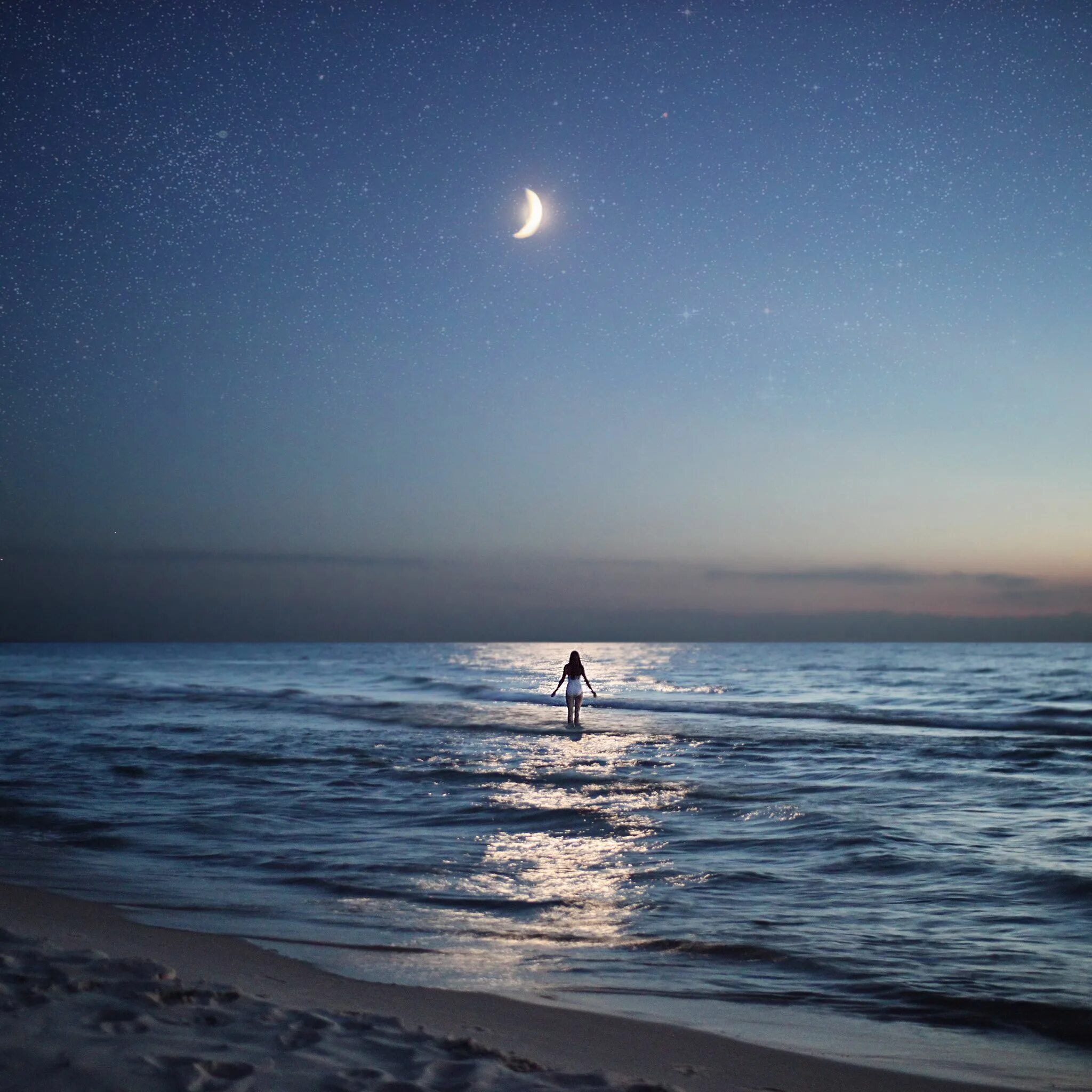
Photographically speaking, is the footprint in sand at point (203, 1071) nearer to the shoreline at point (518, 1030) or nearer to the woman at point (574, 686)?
the shoreline at point (518, 1030)

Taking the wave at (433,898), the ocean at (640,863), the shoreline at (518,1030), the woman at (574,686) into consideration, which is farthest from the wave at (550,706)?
the shoreline at (518,1030)

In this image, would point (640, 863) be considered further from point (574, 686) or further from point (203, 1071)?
point (574, 686)

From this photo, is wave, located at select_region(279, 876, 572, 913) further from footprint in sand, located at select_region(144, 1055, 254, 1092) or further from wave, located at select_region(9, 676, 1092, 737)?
wave, located at select_region(9, 676, 1092, 737)

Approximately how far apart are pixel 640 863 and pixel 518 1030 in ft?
14.8

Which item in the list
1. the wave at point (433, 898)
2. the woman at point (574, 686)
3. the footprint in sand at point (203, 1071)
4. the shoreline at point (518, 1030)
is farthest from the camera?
→ the woman at point (574, 686)

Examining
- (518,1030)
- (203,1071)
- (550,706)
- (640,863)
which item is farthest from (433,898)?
(550,706)

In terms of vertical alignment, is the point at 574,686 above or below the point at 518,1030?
below

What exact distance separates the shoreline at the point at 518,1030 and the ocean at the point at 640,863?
0.27 meters

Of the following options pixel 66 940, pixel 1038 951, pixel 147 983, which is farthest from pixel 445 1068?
pixel 1038 951

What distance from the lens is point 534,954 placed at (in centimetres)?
605

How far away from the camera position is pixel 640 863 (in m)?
8.83

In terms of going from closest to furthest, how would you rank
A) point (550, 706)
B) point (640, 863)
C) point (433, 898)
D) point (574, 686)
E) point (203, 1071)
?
point (203, 1071), point (433, 898), point (640, 863), point (574, 686), point (550, 706)

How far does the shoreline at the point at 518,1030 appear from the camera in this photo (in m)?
4.02

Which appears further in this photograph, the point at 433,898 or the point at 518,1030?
the point at 433,898
